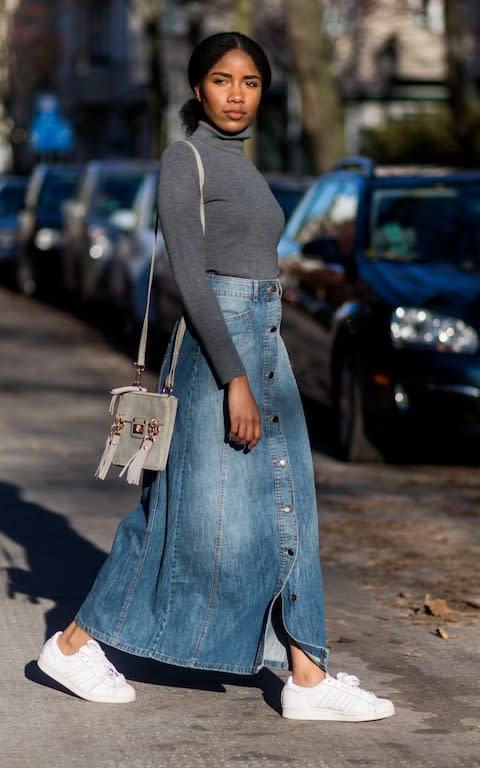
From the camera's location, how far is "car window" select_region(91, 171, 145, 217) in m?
21.3

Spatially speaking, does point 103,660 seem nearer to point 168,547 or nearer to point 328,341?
point 168,547

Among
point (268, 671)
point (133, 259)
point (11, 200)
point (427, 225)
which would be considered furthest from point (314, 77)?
point (268, 671)

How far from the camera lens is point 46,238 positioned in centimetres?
2494

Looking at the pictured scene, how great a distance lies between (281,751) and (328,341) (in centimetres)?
580

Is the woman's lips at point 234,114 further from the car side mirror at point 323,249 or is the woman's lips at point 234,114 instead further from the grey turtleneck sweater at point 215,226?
the car side mirror at point 323,249

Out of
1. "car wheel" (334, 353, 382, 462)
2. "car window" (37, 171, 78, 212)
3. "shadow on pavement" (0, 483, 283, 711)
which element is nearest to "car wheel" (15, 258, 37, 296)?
"car window" (37, 171, 78, 212)

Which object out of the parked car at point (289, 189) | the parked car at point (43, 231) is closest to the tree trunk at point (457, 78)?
the parked car at point (43, 231)

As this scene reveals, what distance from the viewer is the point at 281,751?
4.75 metres

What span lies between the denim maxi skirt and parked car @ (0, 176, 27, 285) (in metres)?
23.4

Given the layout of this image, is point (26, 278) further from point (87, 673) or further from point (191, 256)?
point (191, 256)

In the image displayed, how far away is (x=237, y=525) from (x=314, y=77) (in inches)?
676

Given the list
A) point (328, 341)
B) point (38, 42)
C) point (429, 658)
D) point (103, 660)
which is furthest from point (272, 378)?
point (38, 42)

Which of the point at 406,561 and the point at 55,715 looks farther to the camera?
the point at 406,561

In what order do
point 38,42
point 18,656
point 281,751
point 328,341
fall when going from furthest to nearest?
point 38,42, point 328,341, point 18,656, point 281,751
